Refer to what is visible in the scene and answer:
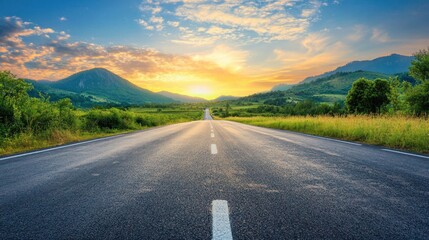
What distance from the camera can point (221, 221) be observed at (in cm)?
240

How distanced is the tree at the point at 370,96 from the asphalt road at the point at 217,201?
49.1 m

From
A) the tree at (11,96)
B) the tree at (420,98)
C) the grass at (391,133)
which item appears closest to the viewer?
the grass at (391,133)

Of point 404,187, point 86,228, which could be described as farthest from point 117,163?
point 404,187

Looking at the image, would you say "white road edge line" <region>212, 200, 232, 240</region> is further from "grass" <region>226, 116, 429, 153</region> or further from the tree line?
the tree line

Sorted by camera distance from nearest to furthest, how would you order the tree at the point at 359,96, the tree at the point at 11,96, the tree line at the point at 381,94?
the tree at the point at 11,96 → the tree line at the point at 381,94 → the tree at the point at 359,96

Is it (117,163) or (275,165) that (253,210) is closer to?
(275,165)

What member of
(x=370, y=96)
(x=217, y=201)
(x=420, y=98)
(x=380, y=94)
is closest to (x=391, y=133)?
(x=217, y=201)

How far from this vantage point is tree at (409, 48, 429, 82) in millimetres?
37812

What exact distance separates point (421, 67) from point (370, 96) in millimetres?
9773

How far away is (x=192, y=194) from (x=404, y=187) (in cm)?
318

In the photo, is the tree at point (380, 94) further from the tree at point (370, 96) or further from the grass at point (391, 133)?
the grass at point (391, 133)

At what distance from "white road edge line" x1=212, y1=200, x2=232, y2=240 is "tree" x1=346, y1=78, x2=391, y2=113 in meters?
52.6

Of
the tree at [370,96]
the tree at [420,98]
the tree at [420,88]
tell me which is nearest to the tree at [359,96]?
the tree at [370,96]

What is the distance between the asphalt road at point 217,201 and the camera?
7.42 feet
